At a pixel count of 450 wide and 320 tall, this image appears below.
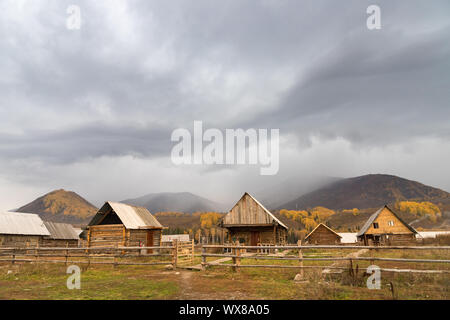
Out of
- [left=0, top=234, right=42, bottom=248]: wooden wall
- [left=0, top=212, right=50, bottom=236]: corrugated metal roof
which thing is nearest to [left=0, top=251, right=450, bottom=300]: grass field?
[left=0, top=234, right=42, bottom=248]: wooden wall

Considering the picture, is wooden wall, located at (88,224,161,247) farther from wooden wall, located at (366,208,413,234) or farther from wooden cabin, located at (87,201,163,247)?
wooden wall, located at (366,208,413,234)

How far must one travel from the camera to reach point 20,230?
3192 cm

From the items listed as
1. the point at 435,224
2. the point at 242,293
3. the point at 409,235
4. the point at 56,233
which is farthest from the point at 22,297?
the point at 435,224

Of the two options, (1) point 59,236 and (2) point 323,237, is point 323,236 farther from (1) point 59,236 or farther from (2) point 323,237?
(1) point 59,236

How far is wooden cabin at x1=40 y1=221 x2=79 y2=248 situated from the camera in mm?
38362

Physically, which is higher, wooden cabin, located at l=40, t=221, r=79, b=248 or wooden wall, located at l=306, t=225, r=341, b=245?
wooden cabin, located at l=40, t=221, r=79, b=248

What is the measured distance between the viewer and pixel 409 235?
1640 inches

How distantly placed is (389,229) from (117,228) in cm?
3866

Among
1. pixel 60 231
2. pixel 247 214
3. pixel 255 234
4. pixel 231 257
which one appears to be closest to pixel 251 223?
pixel 247 214

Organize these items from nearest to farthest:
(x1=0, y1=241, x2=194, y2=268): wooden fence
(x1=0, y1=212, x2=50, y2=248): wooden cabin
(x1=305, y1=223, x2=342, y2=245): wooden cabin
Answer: (x1=0, y1=241, x2=194, y2=268): wooden fence, (x1=0, y1=212, x2=50, y2=248): wooden cabin, (x1=305, y1=223, x2=342, y2=245): wooden cabin

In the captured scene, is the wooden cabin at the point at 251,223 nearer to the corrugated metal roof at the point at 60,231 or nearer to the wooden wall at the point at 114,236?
the wooden wall at the point at 114,236

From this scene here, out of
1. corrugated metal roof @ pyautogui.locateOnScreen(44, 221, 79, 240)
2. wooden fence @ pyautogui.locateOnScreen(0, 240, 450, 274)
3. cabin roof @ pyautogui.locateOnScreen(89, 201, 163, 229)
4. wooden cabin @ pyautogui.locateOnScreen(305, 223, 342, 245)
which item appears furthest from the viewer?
wooden cabin @ pyautogui.locateOnScreen(305, 223, 342, 245)

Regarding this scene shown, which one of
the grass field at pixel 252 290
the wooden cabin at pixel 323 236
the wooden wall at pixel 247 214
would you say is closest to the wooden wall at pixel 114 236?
the wooden wall at pixel 247 214
